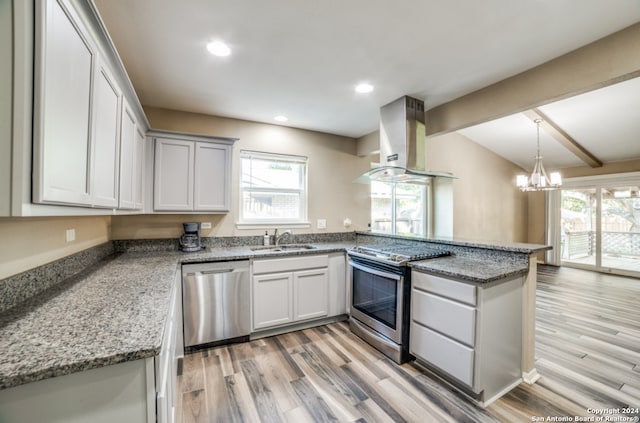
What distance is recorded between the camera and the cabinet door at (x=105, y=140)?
4.30 ft

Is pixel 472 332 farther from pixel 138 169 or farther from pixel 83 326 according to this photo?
pixel 138 169

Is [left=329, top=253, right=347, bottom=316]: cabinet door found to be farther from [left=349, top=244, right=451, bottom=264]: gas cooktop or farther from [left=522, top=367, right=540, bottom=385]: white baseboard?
[left=522, top=367, right=540, bottom=385]: white baseboard

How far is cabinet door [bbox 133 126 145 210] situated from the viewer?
88.8 inches

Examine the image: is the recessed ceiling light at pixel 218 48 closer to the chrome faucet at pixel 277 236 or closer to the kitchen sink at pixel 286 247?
the kitchen sink at pixel 286 247

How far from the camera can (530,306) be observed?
2145mm

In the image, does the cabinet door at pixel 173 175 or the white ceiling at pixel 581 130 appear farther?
the white ceiling at pixel 581 130

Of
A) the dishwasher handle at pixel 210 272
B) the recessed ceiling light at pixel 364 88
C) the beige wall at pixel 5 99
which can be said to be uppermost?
the recessed ceiling light at pixel 364 88

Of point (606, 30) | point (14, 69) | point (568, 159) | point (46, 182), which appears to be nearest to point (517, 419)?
point (606, 30)

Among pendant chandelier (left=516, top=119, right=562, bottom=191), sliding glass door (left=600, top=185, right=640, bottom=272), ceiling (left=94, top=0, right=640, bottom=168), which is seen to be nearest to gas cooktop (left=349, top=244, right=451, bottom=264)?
ceiling (left=94, top=0, right=640, bottom=168)

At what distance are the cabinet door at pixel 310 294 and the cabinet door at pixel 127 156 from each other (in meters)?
1.71

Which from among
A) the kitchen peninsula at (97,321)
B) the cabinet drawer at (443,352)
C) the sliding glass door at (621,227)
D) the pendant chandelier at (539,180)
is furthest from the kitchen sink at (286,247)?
the sliding glass door at (621,227)

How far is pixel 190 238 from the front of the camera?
2.99 metres

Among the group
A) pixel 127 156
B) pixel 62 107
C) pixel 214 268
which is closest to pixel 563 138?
pixel 214 268

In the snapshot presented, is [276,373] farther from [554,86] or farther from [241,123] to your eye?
[554,86]
